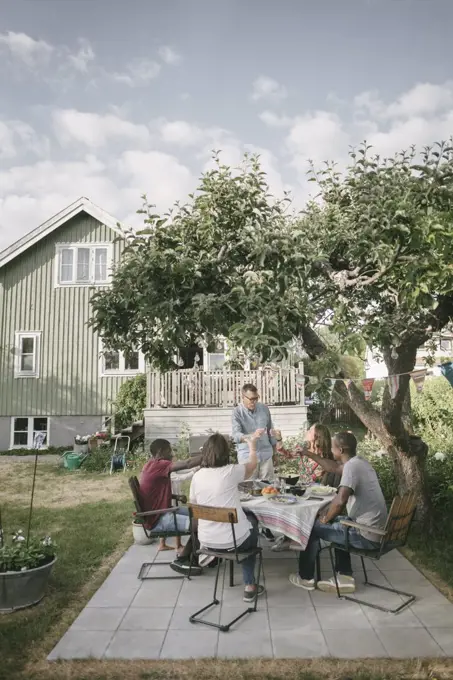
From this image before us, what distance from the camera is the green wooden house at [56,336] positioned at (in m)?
17.1

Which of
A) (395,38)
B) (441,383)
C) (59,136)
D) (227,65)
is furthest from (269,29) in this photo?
(441,383)

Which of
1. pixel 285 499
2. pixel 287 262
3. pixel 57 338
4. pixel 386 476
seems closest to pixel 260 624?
pixel 285 499

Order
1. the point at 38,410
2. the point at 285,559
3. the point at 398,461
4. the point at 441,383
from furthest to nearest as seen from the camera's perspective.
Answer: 1. the point at 38,410
2. the point at 441,383
3. the point at 398,461
4. the point at 285,559

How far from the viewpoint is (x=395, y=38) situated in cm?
722

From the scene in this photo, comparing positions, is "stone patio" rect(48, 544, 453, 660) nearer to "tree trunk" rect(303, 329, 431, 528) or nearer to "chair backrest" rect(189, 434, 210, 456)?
"tree trunk" rect(303, 329, 431, 528)

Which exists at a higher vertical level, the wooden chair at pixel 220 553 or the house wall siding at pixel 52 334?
the house wall siding at pixel 52 334

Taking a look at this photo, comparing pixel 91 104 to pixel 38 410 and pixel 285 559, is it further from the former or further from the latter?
pixel 38 410

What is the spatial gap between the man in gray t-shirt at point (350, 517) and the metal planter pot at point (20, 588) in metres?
2.52

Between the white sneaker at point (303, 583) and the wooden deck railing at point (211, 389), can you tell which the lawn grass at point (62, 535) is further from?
the wooden deck railing at point (211, 389)

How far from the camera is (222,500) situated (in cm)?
479

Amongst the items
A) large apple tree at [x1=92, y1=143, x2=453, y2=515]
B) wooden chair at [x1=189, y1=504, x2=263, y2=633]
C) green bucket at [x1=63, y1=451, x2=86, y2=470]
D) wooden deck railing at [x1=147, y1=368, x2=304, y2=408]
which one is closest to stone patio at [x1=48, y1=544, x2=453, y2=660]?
wooden chair at [x1=189, y1=504, x2=263, y2=633]

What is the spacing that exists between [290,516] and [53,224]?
48.8 feet

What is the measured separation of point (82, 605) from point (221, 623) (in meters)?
1.45

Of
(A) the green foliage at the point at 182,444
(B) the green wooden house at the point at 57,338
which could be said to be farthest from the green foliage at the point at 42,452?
(A) the green foliage at the point at 182,444
